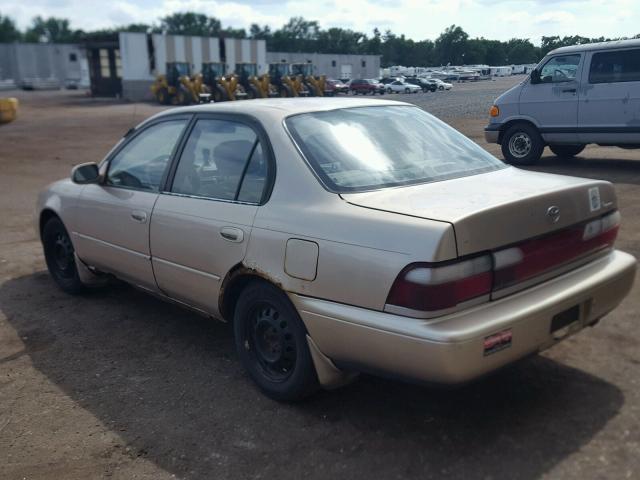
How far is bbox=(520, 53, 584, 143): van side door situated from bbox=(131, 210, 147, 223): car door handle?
27.5ft

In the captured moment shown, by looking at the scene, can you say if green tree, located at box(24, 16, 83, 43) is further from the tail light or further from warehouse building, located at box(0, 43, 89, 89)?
the tail light

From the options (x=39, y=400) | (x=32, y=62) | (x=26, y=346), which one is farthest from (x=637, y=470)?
(x=32, y=62)

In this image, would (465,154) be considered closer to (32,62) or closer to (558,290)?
(558,290)

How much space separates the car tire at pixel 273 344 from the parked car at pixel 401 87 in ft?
28.1

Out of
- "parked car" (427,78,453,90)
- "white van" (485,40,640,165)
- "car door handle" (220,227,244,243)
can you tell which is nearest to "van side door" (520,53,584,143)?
"white van" (485,40,640,165)

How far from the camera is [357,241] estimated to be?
284cm

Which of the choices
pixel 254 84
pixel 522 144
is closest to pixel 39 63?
pixel 254 84

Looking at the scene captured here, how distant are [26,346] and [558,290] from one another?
3.46 meters

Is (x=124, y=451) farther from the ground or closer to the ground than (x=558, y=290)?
closer to the ground

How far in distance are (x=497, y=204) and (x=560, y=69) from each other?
8.62 meters

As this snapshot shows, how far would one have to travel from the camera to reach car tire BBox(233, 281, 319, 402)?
3.19 metres

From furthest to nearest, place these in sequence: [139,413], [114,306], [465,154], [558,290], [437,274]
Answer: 1. [114,306]
2. [465,154]
3. [139,413]
4. [558,290]
5. [437,274]

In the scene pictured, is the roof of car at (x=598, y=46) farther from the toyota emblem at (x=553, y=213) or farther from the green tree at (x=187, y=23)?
the green tree at (x=187, y=23)

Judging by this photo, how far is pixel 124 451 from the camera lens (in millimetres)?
3055
